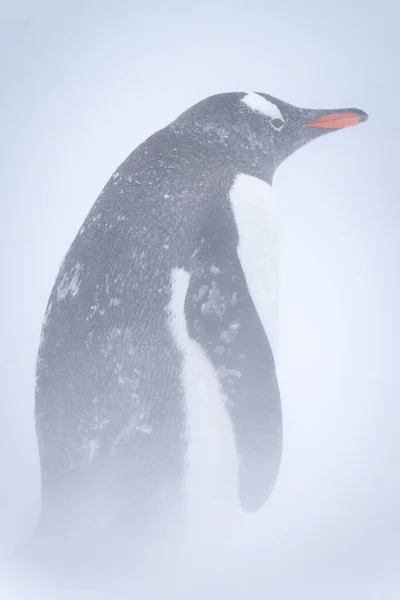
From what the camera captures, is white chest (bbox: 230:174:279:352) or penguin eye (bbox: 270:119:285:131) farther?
penguin eye (bbox: 270:119:285:131)

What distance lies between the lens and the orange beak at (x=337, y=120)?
140 cm

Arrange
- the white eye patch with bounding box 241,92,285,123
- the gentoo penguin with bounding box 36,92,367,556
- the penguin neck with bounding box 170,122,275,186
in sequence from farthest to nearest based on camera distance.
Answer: the white eye patch with bounding box 241,92,285,123
the penguin neck with bounding box 170,122,275,186
the gentoo penguin with bounding box 36,92,367,556

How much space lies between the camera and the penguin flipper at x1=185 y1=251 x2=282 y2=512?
1.08 metres

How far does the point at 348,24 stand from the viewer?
166cm

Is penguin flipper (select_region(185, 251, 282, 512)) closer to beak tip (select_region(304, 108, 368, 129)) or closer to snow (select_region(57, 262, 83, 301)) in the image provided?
snow (select_region(57, 262, 83, 301))

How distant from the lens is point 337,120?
142 cm

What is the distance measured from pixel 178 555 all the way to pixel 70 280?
49 centimetres

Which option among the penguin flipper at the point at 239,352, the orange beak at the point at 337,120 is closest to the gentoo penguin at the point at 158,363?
the penguin flipper at the point at 239,352

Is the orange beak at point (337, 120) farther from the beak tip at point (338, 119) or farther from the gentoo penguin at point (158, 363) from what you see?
the gentoo penguin at point (158, 363)

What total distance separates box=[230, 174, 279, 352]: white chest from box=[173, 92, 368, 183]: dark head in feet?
0.23

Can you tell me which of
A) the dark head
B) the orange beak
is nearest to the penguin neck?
the dark head

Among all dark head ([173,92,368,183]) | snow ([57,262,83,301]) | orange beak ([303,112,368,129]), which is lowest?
snow ([57,262,83,301])

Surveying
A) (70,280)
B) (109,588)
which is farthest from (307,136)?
(109,588)

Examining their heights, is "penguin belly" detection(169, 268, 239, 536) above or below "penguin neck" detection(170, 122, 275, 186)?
below
